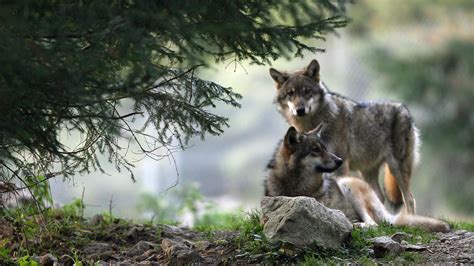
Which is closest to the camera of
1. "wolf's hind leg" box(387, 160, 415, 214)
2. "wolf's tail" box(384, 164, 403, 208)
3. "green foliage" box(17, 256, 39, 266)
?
"green foliage" box(17, 256, 39, 266)

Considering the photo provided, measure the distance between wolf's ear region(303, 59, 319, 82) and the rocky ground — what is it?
9.37 ft

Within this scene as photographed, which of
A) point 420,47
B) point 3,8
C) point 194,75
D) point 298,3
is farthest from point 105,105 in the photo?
point 420,47

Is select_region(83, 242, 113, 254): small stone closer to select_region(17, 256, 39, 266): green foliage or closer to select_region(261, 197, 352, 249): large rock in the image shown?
select_region(17, 256, 39, 266): green foliage

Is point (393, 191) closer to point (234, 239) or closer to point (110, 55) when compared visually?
point (234, 239)

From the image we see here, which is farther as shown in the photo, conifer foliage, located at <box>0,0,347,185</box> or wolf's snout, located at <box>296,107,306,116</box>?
wolf's snout, located at <box>296,107,306,116</box>

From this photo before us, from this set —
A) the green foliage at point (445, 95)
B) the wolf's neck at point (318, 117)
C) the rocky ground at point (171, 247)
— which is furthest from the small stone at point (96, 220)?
the green foliage at point (445, 95)

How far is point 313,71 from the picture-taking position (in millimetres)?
10398

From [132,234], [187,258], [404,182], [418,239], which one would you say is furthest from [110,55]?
[404,182]

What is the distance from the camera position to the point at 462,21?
956 inches

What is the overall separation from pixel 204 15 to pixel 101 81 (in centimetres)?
98

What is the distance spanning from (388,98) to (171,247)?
1513cm

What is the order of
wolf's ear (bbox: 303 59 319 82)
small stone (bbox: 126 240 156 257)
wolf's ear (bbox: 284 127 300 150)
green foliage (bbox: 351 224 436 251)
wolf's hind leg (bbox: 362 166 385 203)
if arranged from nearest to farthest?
1. green foliage (bbox: 351 224 436 251)
2. small stone (bbox: 126 240 156 257)
3. wolf's ear (bbox: 284 127 300 150)
4. wolf's ear (bbox: 303 59 319 82)
5. wolf's hind leg (bbox: 362 166 385 203)

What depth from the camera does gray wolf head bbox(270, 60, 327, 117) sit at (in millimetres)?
10250

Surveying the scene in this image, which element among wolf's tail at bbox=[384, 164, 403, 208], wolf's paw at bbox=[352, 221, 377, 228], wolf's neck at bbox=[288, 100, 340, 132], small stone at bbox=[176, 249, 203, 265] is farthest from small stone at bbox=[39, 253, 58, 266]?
wolf's tail at bbox=[384, 164, 403, 208]
